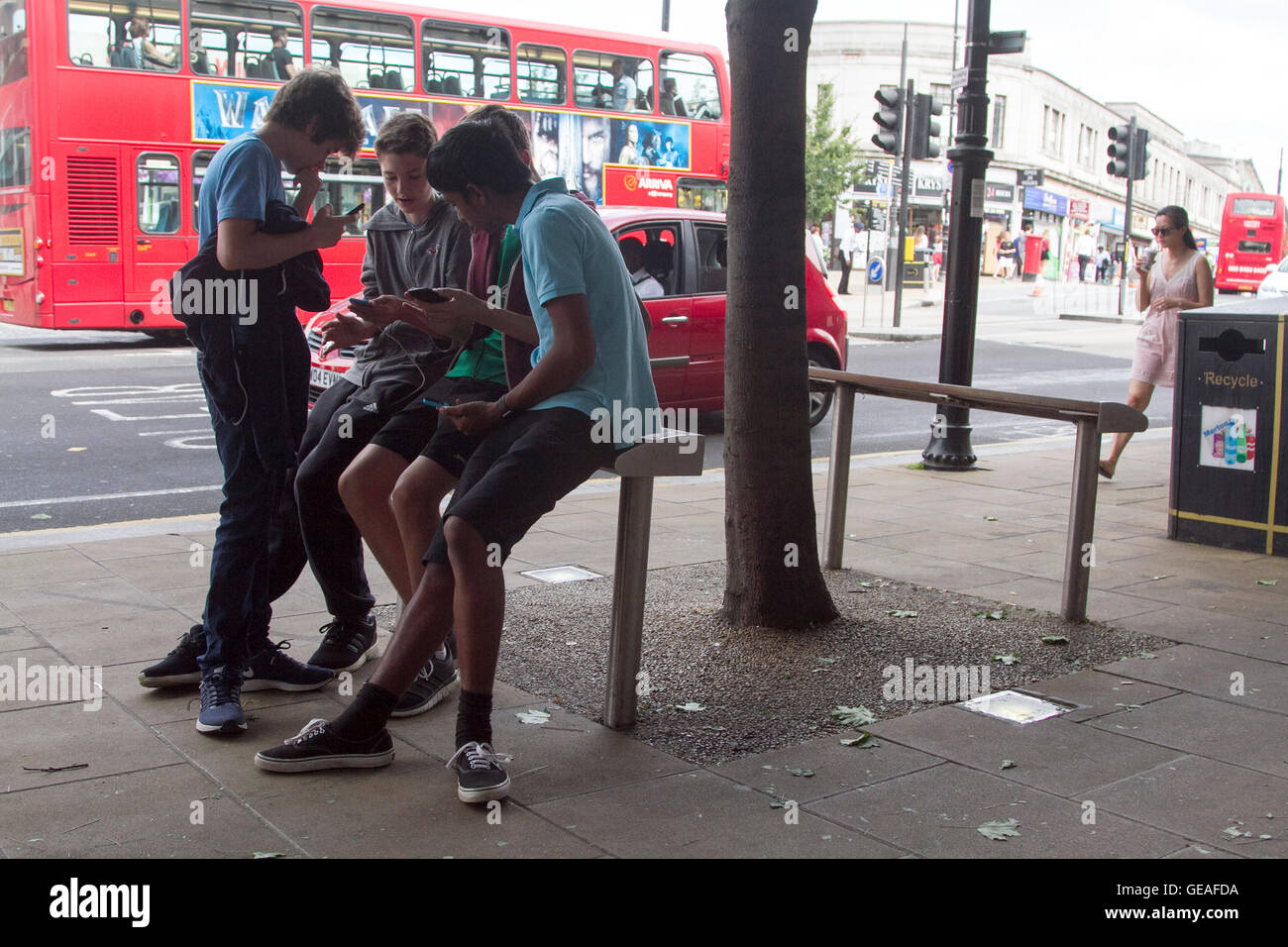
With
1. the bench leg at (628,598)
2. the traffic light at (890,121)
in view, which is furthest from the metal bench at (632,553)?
the traffic light at (890,121)

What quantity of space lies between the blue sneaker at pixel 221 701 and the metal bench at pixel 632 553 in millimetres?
1056

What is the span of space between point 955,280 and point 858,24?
50721 millimetres

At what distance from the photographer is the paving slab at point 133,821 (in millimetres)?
2838

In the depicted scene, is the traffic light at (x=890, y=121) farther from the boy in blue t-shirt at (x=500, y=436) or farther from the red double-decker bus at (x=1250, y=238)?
the red double-decker bus at (x=1250, y=238)

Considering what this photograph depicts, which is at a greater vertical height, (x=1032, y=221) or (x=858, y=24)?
(x=858, y=24)

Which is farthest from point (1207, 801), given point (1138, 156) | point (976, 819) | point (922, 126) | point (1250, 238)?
point (1250, 238)

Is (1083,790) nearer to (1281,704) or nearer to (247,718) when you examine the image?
(1281,704)

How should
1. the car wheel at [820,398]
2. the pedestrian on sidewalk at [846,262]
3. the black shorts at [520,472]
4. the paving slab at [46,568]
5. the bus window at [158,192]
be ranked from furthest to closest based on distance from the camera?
1. the pedestrian on sidewalk at [846,262]
2. the bus window at [158,192]
3. the car wheel at [820,398]
4. the paving slab at [46,568]
5. the black shorts at [520,472]

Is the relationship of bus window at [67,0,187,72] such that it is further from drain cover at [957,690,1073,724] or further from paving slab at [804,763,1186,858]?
paving slab at [804,763,1186,858]

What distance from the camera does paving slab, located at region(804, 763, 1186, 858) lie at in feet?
9.58

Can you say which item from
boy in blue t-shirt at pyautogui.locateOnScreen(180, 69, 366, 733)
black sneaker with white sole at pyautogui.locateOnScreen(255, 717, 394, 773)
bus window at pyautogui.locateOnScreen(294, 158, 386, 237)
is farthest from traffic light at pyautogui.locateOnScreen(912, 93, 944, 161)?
black sneaker with white sole at pyautogui.locateOnScreen(255, 717, 394, 773)

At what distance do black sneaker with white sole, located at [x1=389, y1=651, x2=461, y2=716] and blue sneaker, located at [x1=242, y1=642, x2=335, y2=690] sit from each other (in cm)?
38
